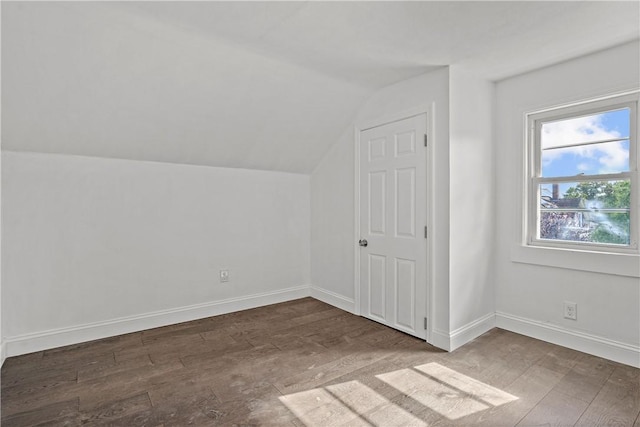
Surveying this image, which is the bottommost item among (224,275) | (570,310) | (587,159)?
(570,310)

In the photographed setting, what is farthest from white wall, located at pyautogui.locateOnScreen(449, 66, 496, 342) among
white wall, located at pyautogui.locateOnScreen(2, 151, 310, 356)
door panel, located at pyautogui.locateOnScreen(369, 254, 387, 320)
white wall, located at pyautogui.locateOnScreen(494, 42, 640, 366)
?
white wall, located at pyautogui.locateOnScreen(2, 151, 310, 356)

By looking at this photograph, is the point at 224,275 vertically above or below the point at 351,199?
below

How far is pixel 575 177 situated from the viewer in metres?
2.82

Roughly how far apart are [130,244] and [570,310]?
3.95 meters

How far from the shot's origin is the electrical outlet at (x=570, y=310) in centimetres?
274

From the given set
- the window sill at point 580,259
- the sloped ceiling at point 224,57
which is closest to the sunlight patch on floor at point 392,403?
the window sill at point 580,259

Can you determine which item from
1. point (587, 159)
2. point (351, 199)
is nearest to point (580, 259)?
point (587, 159)

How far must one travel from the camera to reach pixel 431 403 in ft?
6.66

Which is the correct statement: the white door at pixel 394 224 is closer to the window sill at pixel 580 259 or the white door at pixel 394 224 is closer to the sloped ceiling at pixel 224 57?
the sloped ceiling at pixel 224 57

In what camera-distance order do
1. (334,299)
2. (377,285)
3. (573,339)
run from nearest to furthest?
(573,339)
(377,285)
(334,299)

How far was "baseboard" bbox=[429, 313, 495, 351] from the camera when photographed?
9.01 feet

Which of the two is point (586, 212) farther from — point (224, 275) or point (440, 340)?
point (224, 275)

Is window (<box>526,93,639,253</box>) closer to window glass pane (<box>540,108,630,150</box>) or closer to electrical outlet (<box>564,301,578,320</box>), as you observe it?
window glass pane (<box>540,108,630,150</box>)

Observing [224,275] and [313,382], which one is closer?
[313,382]
